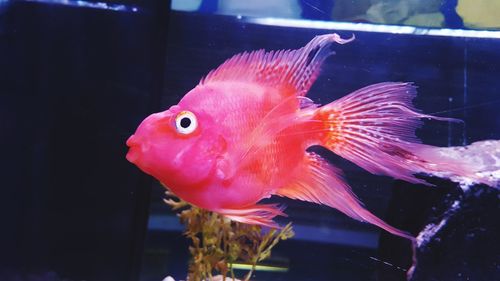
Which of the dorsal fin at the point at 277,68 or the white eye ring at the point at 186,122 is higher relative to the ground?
the dorsal fin at the point at 277,68

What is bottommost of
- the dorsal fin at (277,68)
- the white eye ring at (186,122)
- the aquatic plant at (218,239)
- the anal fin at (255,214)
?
the aquatic plant at (218,239)

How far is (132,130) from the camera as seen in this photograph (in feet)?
7.63

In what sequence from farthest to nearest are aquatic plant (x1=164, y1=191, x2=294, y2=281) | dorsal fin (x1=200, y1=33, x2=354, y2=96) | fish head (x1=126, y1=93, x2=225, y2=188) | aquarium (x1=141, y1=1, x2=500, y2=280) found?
1. aquatic plant (x1=164, y1=191, x2=294, y2=281)
2. aquarium (x1=141, y1=1, x2=500, y2=280)
3. dorsal fin (x1=200, y1=33, x2=354, y2=96)
4. fish head (x1=126, y1=93, x2=225, y2=188)

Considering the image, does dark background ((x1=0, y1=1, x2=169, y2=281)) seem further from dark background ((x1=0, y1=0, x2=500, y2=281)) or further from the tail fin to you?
the tail fin

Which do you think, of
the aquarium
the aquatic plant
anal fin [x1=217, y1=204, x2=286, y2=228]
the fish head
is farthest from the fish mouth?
the aquatic plant

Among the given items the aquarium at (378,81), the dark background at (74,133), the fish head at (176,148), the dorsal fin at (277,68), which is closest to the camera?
the fish head at (176,148)

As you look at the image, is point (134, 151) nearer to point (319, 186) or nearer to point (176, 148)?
point (176, 148)

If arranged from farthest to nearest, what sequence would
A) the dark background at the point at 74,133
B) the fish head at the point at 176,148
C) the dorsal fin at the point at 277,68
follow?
1. the dark background at the point at 74,133
2. the dorsal fin at the point at 277,68
3. the fish head at the point at 176,148

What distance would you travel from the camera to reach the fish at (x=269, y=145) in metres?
0.86

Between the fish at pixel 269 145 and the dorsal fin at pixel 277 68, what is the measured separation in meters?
0.03

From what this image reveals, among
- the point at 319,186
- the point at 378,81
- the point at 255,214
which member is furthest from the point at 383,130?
the point at 378,81

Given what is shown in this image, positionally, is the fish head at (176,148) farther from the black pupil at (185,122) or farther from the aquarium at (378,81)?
the aquarium at (378,81)

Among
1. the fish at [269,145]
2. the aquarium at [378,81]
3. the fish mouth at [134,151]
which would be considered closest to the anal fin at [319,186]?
the fish at [269,145]

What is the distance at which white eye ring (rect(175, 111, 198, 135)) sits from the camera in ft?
2.87
